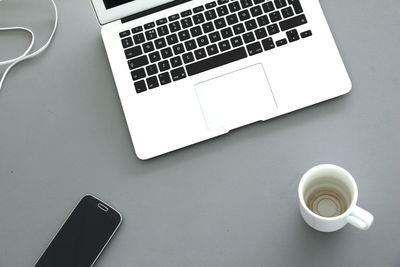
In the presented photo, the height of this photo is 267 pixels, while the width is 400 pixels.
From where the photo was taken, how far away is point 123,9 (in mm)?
861

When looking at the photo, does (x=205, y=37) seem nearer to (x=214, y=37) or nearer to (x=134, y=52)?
(x=214, y=37)

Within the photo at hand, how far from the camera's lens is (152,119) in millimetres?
823

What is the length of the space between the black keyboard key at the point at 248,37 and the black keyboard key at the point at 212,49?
0.15 feet

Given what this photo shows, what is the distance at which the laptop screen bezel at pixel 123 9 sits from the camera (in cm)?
86

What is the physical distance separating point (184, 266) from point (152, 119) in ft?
0.73

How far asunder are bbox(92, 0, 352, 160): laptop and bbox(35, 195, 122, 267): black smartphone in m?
0.10

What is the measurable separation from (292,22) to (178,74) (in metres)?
0.19

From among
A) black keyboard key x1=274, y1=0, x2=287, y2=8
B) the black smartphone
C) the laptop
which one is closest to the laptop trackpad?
the laptop

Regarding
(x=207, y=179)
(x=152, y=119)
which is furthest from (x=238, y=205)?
(x=152, y=119)

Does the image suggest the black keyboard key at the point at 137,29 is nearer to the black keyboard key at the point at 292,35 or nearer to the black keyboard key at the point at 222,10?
the black keyboard key at the point at 222,10

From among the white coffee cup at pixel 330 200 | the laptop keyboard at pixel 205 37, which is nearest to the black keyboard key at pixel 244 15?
the laptop keyboard at pixel 205 37

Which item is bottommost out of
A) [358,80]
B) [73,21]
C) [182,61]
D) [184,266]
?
[184,266]

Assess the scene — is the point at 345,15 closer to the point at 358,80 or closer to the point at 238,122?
the point at 358,80

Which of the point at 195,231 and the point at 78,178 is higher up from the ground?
the point at 78,178
